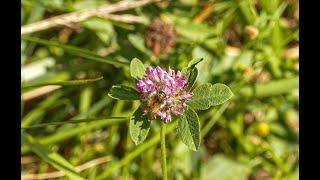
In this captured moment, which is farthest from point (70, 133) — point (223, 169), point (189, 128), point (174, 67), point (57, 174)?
point (189, 128)

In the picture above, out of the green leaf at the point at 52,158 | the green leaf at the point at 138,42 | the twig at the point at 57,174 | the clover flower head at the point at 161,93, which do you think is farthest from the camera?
the green leaf at the point at 138,42

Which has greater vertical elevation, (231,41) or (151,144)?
(231,41)

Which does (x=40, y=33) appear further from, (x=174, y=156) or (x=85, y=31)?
(x=174, y=156)

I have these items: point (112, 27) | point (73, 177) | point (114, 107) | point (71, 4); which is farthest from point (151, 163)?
point (71, 4)

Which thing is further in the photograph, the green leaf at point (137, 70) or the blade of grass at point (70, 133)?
the blade of grass at point (70, 133)

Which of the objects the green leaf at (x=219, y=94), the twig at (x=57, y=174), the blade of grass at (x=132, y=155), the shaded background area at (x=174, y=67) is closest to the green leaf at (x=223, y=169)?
the shaded background area at (x=174, y=67)

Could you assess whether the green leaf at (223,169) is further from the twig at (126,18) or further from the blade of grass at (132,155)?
the twig at (126,18)

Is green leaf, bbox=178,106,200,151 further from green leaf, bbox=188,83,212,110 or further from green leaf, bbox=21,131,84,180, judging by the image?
green leaf, bbox=21,131,84,180
